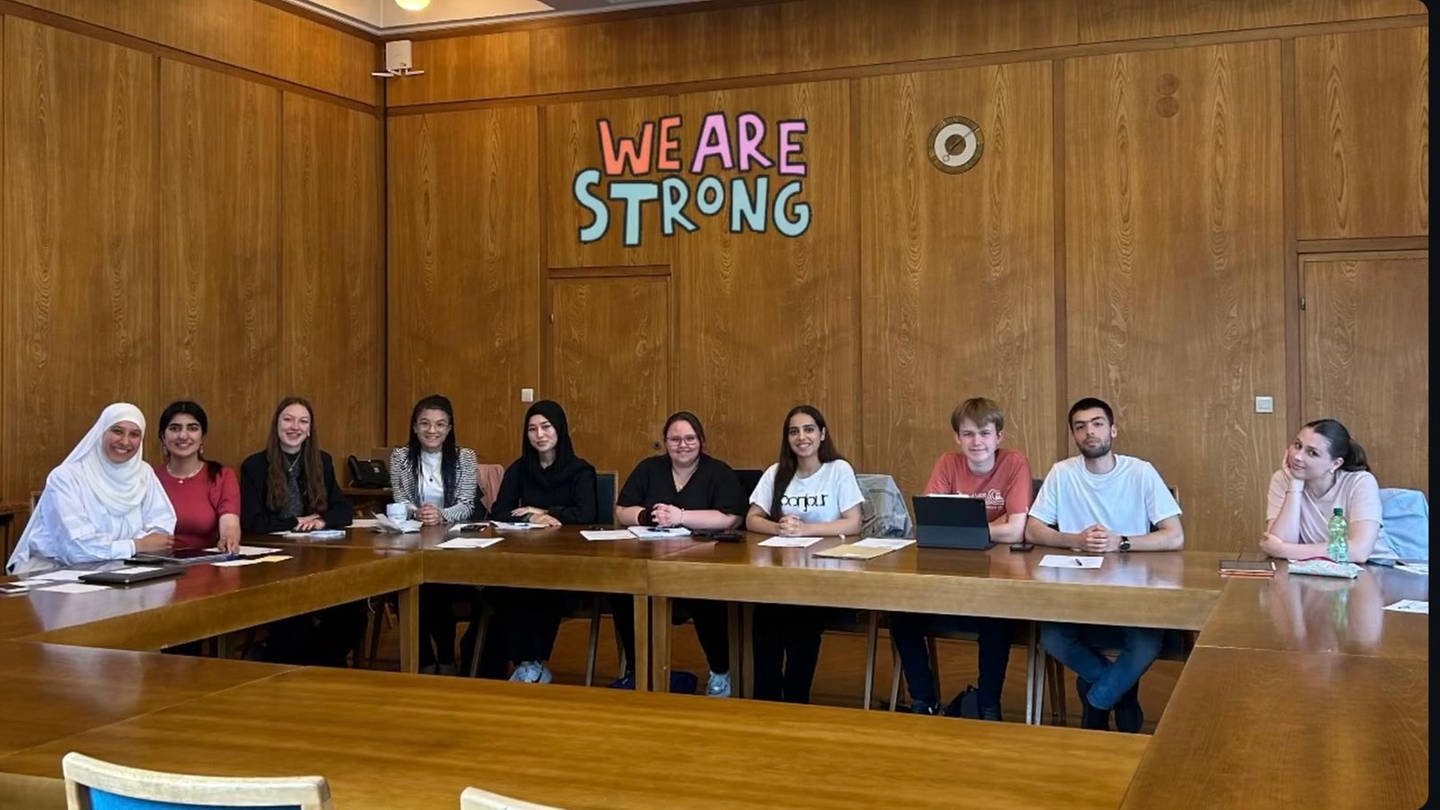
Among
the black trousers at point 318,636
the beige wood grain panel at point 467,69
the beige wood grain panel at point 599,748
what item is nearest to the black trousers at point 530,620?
the black trousers at point 318,636

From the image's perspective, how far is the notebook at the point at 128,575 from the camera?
3646 millimetres

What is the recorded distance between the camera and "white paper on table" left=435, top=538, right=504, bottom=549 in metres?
4.47

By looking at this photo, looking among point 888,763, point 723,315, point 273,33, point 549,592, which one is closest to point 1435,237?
point 888,763

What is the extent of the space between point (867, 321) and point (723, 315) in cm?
84

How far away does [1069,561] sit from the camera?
395 centimetres

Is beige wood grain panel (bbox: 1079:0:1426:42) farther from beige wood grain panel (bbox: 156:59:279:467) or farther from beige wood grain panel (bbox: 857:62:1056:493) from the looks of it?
beige wood grain panel (bbox: 156:59:279:467)

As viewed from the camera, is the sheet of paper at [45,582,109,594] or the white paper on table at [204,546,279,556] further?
the white paper on table at [204,546,279,556]

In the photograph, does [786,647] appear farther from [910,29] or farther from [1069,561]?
[910,29]

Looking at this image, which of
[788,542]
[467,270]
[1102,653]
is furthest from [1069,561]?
[467,270]

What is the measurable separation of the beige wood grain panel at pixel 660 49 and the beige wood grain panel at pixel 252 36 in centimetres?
115

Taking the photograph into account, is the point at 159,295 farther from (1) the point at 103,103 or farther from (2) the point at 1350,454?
(2) the point at 1350,454

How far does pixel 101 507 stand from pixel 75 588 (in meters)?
0.83

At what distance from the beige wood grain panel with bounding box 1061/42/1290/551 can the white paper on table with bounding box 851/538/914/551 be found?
2.50 meters

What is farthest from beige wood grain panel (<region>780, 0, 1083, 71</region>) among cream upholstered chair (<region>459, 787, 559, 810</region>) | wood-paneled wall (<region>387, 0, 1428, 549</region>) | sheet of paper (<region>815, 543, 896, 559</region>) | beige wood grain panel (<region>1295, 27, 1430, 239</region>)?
cream upholstered chair (<region>459, 787, 559, 810</region>)
